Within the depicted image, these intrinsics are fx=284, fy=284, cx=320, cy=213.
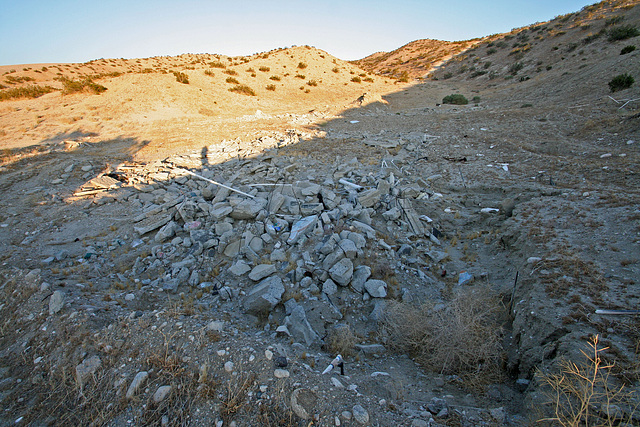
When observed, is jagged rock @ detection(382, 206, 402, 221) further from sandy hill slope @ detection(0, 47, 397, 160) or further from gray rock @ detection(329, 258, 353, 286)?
sandy hill slope @ detection(0, 47, 397, 160)

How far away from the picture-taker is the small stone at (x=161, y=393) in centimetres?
262

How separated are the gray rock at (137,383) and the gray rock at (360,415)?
80.4 inches

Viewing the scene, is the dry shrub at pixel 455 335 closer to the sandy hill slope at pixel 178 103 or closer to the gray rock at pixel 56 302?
the gray rock at pixel 56 302

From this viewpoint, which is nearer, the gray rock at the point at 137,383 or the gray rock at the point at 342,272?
the gray rock at the point at 137,383

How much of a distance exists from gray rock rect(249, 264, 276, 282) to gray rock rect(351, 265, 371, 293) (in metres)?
1.38

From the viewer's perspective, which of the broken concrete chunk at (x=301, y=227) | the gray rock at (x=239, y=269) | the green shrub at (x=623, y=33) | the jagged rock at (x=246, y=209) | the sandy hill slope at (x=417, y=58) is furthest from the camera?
the sandy hill slope at (x=417, y=58)

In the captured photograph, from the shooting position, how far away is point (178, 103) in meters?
18.5

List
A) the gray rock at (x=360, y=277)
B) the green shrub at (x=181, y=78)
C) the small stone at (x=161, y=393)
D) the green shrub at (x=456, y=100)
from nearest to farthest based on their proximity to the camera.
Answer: the small stone at (x=161, y=393) → the gray rock at (x=360, y=277) → the green shrub at (x=456, y=100) → the green shrub at (x=181, y=78)

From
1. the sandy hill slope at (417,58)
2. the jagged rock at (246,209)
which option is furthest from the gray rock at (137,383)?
the sandy hill slope at (417,58)

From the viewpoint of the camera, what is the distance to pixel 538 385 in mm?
2680

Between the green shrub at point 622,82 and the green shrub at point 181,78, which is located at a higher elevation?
the green shrub at point 181,78

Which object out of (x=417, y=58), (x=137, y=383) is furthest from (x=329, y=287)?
(x=417, y=58)

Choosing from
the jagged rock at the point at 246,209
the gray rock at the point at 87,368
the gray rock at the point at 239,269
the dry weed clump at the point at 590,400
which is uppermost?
the dry weed clump at the point at 590,400

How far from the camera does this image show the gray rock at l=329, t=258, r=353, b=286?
4656mm
